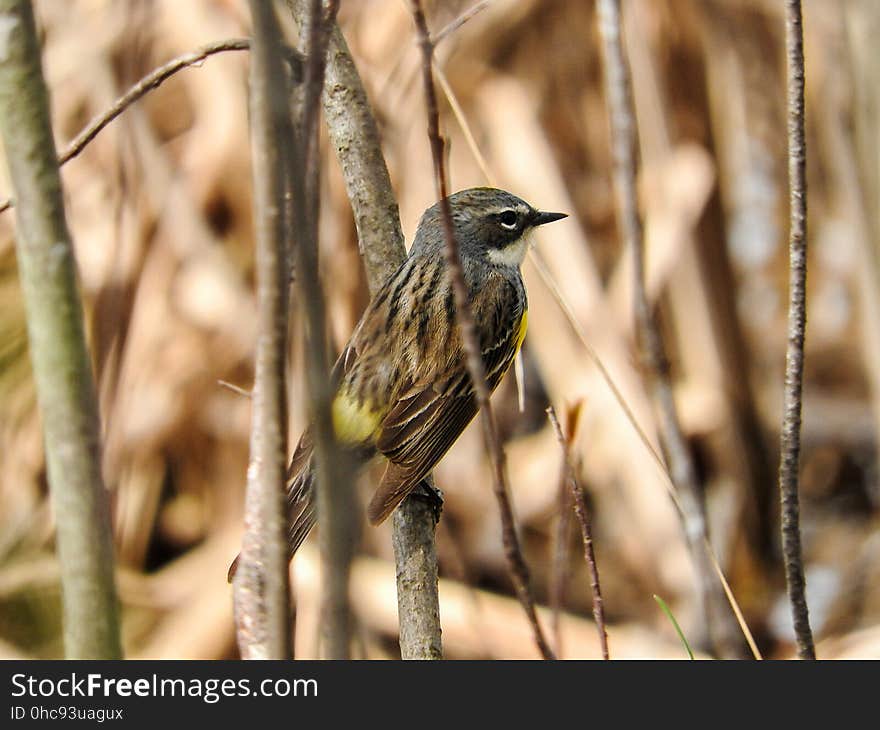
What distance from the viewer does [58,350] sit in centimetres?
121

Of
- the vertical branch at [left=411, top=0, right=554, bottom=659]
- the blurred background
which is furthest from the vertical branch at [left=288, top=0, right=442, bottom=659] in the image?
the blurred background

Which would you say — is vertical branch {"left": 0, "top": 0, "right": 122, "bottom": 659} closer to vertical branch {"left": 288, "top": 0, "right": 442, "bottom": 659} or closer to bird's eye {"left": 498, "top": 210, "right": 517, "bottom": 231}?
vertical branch {"left": 288, "top": 0, "right": 442, "bottom": 659}

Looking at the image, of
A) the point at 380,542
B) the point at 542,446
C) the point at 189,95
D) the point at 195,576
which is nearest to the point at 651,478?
the point at 542,446

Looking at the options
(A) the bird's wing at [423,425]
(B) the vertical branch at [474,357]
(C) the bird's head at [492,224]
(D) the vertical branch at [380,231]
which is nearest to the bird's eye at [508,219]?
(C) the bird's head at [492,224]

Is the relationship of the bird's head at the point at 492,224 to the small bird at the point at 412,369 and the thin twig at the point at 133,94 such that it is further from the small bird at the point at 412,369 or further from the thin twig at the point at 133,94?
the thin twig at the point at 133,94

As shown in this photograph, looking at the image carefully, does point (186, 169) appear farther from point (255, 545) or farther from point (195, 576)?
point (255, 545)

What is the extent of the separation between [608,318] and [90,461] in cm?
423

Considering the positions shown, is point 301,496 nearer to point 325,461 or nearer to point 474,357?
point 474,357

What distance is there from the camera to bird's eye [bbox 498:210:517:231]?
3.48 m

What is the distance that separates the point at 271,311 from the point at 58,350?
0.89 ft

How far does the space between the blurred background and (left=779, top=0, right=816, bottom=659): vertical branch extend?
291cm

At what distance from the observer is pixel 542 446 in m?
5.86

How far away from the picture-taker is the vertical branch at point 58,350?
1.20 metres

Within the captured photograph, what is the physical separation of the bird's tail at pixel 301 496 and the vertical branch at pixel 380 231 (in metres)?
0.23
